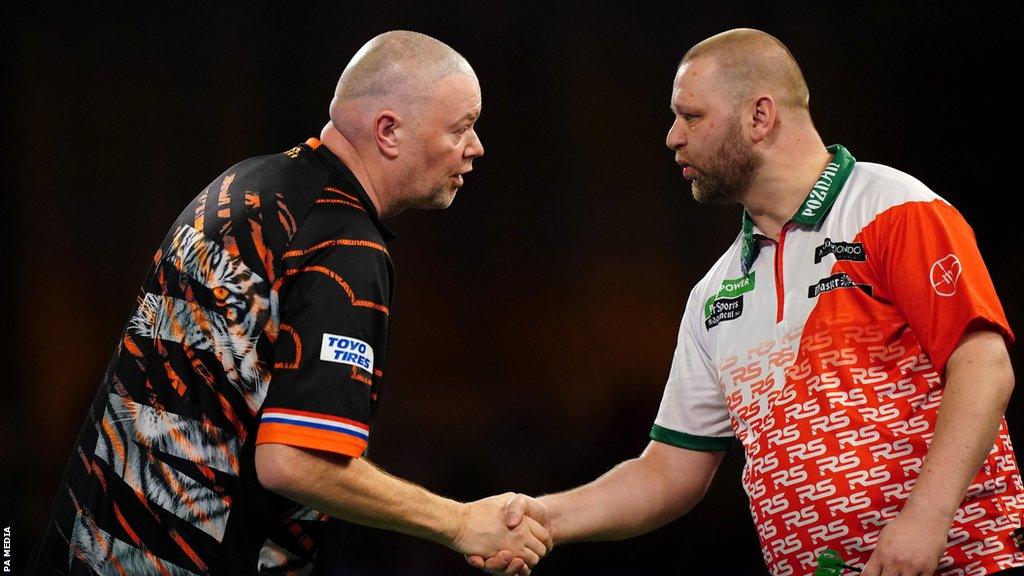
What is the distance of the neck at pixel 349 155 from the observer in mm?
2178

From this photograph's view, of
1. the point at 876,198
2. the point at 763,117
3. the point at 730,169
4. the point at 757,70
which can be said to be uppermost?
the point at 757,70

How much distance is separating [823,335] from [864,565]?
47 centimetres

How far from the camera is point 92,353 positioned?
4.86m

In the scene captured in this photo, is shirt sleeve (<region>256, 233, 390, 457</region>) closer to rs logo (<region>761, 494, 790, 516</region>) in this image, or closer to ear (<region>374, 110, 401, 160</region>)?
ear (<region>374, 110, 401, 160</region>)

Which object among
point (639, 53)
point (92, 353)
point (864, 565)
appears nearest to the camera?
point (864, 565)

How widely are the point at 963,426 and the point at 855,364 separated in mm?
295

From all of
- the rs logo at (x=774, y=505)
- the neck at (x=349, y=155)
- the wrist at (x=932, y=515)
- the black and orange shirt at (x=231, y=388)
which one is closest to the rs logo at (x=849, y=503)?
the rs logo at (x=774, y=505)

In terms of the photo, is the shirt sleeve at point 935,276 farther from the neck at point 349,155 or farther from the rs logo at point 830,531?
the neck at point 349,155

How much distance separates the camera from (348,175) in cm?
211

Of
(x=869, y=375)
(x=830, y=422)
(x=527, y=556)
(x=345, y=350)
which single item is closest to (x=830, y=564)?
(x=830, y=422)

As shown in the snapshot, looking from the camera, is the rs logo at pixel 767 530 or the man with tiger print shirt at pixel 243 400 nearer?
the man with tiger print shirt at pixel 243 400

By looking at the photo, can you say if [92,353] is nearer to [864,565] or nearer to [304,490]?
[304,490]

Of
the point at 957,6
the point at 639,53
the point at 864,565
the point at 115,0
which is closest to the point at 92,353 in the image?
the point at 115,0

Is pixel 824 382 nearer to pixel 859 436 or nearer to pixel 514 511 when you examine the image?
pixel 859 436
